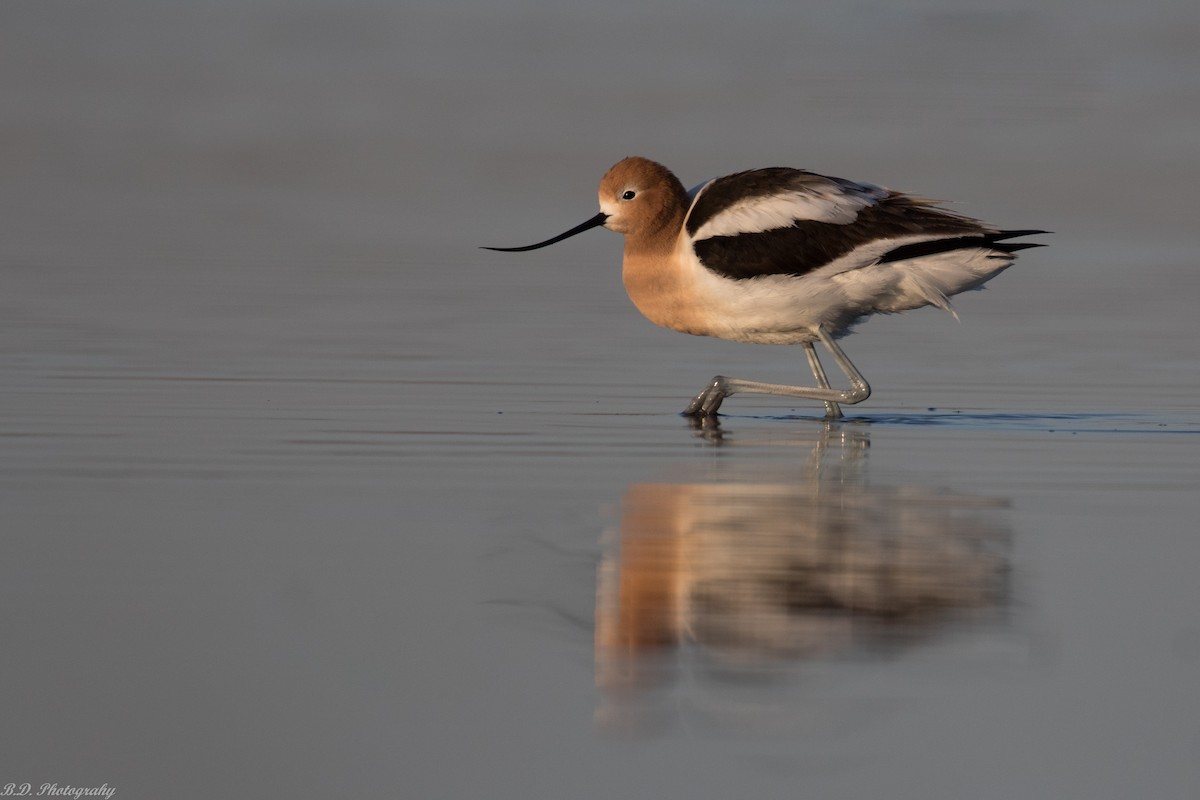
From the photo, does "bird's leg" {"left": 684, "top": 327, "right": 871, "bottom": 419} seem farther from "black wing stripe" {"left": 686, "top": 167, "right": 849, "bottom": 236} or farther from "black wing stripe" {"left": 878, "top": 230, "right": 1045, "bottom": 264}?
"black wing stripe" {"left": 686, "top": 167, "right": 849, "bottom": 236}

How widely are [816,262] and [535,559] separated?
3977 millimetres

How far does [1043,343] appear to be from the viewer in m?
13.0

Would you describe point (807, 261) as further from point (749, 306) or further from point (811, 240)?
point (749, 306)

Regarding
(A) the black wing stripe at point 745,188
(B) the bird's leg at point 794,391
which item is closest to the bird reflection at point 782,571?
(B) the bird's leg at point 794,391

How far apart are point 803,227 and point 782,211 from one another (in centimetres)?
13

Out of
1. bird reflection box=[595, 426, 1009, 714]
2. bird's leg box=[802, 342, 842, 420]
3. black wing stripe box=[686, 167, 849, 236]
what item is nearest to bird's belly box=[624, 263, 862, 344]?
bird's leg box=[802, 342, 842, 420]

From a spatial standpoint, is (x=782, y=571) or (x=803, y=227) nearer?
(x=782, y=571)

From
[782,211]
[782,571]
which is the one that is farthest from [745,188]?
[782,571]

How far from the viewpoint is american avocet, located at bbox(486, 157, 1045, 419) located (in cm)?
992

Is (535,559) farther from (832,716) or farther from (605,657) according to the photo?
(832,716)

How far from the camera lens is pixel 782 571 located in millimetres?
5996

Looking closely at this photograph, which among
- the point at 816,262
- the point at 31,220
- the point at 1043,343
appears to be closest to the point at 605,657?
the point at 816,262

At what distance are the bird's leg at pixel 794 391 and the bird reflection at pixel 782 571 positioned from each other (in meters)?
1.94

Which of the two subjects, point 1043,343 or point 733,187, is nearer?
point 733,187
